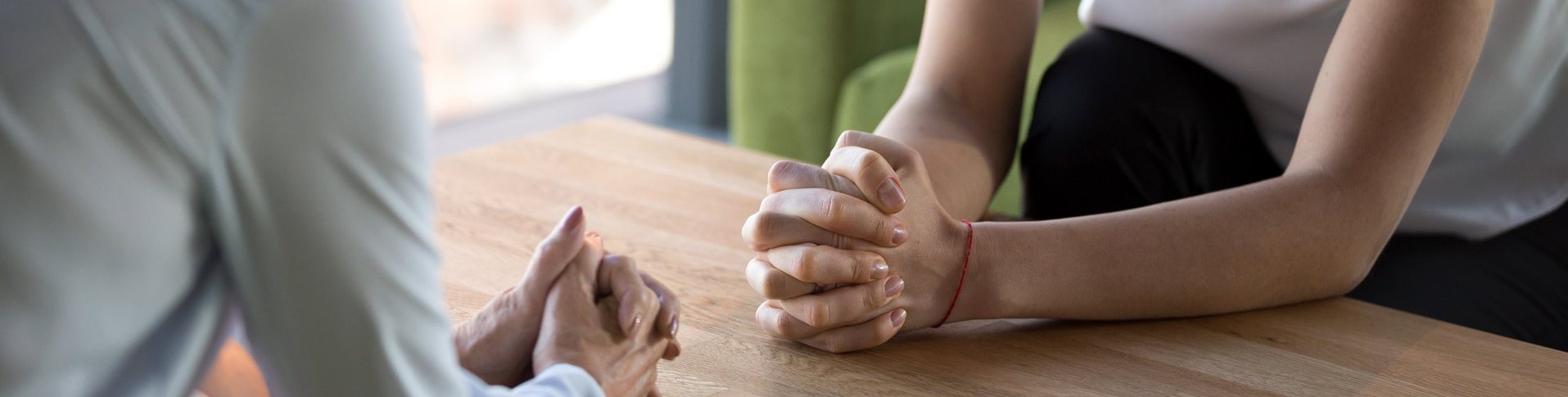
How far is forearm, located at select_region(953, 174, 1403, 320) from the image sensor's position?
2.81 ft

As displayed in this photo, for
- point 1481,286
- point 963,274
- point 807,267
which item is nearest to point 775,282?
point 807,267

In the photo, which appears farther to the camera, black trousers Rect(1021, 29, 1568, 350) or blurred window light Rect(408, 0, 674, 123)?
blurred window light Rect(408, 0, 674, 123)

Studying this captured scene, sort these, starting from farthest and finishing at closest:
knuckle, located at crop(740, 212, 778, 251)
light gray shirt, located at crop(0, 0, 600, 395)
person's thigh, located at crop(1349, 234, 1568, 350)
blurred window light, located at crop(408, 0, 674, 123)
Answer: blurred window light, located at crop(408, 0, 674, 123) < person's thigh, located at crop(1349, 234, 1568, 350) < knuckle, located at crop(740, 212, 778, 251) < light gray shirt, located at crop(0, 0, 600, 395)

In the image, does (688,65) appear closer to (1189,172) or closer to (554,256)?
(1189,172)

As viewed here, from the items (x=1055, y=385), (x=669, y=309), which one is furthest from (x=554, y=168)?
(x=1055, y=385)

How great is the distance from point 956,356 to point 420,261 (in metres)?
0.44

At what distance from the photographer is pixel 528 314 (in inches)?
28.6

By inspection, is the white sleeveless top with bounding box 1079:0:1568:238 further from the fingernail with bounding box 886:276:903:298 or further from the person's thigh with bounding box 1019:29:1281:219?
the fingernail with bounding box 886:276:903:298

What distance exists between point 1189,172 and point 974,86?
210 mm

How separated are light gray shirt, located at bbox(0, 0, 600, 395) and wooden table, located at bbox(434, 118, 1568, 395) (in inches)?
13.3

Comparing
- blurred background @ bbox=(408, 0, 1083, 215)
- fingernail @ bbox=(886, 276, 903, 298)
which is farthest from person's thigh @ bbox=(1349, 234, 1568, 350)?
blurred background @ bbox=(408, 0, 1083, 215)

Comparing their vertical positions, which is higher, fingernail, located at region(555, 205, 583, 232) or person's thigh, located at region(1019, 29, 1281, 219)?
fingernail, located at region(555, 205, 583, 232)

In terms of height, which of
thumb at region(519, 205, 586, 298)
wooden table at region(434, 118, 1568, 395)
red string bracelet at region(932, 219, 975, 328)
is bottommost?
wooden table at region(434, 118, 1568, 395)

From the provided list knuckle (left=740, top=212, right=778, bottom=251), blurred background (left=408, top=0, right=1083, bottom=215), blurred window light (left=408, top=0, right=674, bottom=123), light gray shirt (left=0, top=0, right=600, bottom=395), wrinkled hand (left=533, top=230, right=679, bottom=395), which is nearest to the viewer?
light gray shirt (left=0, top=0, right=600, bottom=395)
